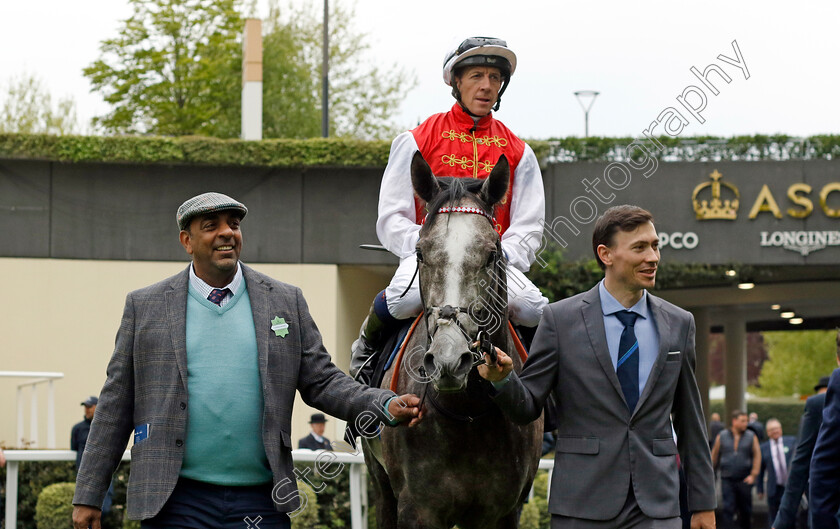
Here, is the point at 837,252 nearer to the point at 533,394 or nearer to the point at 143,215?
the point at 143,215

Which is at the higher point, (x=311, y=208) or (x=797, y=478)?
(x=311, y=208)

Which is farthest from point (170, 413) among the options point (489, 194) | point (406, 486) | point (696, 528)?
point (696, 528)

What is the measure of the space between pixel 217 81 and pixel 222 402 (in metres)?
24.7

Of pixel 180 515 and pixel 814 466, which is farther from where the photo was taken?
pixel 814 466

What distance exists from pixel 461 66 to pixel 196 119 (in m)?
22.2

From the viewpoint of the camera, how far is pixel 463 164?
5648 millimetres

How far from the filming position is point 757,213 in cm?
1895

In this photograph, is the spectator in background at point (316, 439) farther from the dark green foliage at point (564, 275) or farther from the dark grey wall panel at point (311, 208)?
the dark green foliage at point (564, 275)

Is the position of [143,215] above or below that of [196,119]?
below

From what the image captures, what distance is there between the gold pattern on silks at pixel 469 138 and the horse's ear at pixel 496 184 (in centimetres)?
96

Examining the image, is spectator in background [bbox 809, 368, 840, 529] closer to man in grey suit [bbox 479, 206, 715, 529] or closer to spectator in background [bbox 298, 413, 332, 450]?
man in grey suit [bbox 479, 206, 715, 529]

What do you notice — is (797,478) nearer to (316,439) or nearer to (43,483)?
(43,483)

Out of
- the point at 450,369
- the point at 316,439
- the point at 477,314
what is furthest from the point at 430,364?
the point at 316,439

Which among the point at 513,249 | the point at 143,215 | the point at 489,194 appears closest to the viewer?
the point at 489,194
